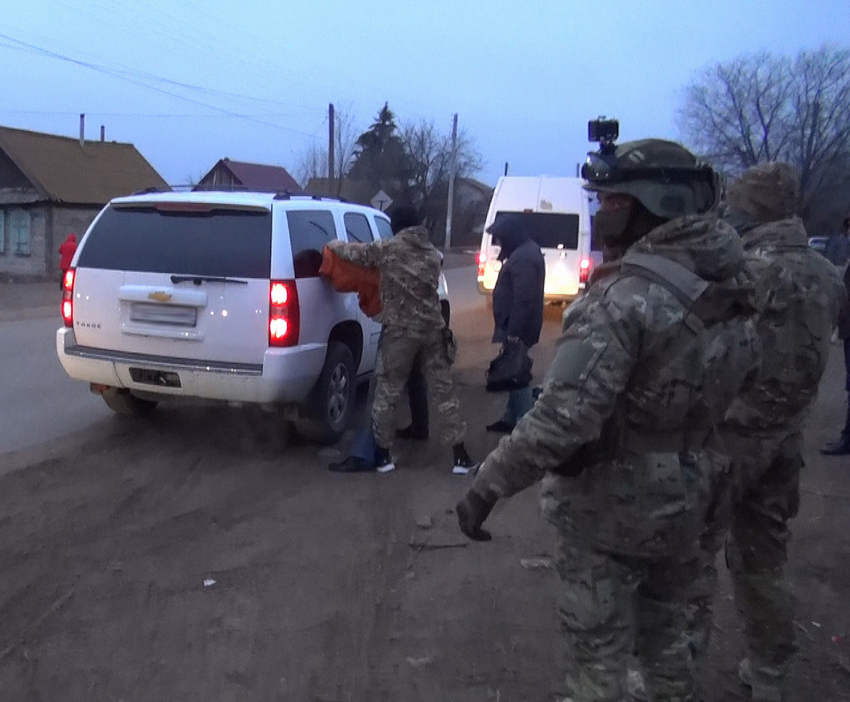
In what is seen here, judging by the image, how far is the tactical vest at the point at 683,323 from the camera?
8.57ft

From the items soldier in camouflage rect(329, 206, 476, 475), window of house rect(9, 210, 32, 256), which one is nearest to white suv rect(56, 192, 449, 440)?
soldier in camouflage rect(329, 206, 476, 475)

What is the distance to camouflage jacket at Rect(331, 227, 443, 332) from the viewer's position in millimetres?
6527

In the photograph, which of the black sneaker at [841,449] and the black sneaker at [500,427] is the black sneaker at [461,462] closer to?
the black sneaker at [500,427]

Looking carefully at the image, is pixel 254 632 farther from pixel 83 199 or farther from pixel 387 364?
pixel 83 199

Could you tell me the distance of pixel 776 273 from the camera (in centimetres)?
356

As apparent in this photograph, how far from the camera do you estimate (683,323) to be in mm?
2600

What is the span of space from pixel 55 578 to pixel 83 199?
34113 mm

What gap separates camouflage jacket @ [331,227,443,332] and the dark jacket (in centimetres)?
81

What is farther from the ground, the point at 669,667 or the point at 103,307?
the point at 103,307

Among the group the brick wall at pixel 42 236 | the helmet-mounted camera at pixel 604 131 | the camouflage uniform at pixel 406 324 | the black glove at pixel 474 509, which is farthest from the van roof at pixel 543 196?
the brick wall at pixel 42 236

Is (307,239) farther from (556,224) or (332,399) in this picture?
(556,224)

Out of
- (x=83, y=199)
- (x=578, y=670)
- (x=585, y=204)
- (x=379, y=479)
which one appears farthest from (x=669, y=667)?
(x=83, y=199)

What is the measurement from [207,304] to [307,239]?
3.13 ft

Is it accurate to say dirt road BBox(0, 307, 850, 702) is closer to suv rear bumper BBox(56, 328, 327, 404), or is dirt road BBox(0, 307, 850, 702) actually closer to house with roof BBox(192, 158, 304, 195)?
suv rear bumper BBox(56, 328, 327, 404)
